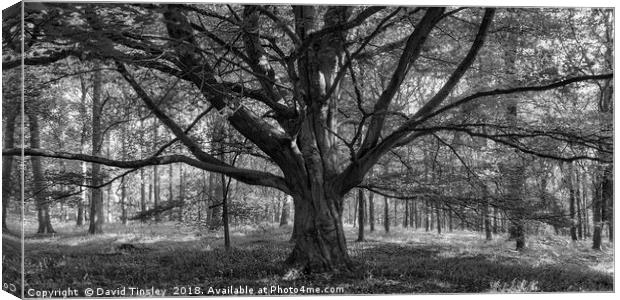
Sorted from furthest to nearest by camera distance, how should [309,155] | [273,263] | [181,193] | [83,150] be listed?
[181,193] < [309,155] < [273,263] < [83,150]

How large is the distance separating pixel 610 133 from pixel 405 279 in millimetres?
3275

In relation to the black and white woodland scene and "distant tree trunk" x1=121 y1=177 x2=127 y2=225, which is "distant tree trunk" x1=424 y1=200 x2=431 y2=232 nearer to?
the black and white woodland scene

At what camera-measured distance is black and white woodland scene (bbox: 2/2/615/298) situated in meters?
5.80

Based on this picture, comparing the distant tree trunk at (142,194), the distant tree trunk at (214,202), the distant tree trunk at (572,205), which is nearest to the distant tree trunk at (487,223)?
the distant tree trunk at (572,205)

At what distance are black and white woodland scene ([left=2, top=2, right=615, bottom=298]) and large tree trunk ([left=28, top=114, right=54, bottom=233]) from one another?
0.03 meters

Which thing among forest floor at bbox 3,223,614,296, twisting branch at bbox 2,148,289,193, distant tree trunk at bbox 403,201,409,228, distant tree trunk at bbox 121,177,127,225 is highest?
twisting branch at bbox 2,148,289,193

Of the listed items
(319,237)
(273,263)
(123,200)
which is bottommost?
(273,263)

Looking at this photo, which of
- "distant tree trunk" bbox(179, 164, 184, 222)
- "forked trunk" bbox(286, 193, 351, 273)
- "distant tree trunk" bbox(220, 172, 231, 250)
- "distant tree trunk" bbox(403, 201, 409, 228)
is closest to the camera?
"forked trunk" bbox(286, 193, 351, 273)

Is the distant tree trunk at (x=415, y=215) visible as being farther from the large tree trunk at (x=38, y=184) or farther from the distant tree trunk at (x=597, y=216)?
the large tree trunk at (x=38, y=184)

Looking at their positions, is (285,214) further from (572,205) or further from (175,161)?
(572,205)

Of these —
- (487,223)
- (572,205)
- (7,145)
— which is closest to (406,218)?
(487,223)

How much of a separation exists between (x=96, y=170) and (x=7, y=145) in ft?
5.75

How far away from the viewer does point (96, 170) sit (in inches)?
281

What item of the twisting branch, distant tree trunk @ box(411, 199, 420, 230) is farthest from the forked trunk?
distant tree trunk @ box(411, 199, 420, 230)
